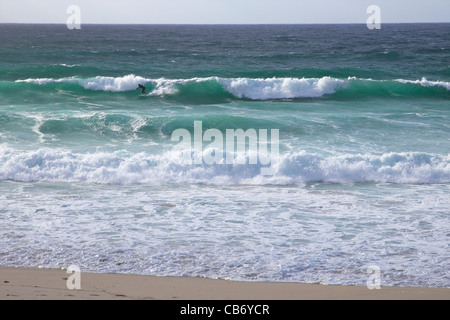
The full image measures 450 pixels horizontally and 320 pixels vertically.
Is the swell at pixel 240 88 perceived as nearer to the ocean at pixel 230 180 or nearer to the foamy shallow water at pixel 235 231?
the ocean at pixel 230 180

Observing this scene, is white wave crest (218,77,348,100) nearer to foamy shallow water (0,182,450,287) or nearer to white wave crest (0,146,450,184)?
white wave crest (0,146,450,184)

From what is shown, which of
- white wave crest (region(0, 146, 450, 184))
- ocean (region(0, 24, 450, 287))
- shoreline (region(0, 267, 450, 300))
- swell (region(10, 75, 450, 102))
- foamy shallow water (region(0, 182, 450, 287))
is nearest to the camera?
shoreline (region(0, 267, 450, 300))

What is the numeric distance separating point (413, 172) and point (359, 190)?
1535mm

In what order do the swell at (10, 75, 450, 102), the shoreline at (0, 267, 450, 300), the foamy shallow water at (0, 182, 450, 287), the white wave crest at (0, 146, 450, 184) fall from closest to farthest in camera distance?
the shoreline at (0, 267, 450, 300) → the foamy shallow water at (0, 182, 450, 287) → the white wave crest at (0, 146, 450, 184) → the swell at (10, 75, 450, 102)

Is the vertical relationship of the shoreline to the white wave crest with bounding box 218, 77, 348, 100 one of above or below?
below

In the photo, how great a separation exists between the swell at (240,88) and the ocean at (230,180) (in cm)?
6

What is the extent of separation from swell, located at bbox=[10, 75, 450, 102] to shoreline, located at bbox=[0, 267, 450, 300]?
13745 mm

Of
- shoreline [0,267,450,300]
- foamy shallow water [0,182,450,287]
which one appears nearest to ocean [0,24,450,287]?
foamy shallow water [0,182,450,287]

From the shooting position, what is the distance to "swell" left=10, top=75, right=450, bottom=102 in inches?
728

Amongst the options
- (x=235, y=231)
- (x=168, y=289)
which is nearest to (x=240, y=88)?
(x=235, y=231)

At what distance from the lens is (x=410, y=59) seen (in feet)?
96.9

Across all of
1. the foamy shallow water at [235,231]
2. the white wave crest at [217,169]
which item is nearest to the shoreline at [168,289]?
the foamy shallow water at [235,231]

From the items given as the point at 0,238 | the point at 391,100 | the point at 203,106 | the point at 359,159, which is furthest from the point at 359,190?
the point at 391,100
